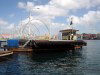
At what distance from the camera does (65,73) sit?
39531 millimetres

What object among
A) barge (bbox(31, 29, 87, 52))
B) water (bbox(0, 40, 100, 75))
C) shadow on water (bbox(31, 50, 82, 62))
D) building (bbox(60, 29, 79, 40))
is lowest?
water (bbox(0, 40, 100, 75))

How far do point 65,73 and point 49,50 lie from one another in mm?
49166

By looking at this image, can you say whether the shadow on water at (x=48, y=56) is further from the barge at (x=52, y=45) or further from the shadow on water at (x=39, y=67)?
the barge at (x=52, y=45)

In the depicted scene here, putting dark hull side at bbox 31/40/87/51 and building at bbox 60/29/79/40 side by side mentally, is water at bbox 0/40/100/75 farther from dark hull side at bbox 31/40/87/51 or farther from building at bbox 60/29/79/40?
building at bbox 60/29/79/40

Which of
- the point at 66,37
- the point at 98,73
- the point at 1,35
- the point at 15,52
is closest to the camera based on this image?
the point at 98,73

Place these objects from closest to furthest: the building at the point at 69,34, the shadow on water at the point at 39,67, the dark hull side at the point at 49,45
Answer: the shadow on water at the point at 39,67
the dark hull side at the point at 49,45
the building at the point at 69,34

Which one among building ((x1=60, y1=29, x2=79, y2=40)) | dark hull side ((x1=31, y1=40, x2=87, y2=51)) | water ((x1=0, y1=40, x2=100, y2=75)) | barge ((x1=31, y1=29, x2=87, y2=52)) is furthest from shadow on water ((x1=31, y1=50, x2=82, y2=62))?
Result: building ((x1=60, y1=29, x2=79, y2=40))

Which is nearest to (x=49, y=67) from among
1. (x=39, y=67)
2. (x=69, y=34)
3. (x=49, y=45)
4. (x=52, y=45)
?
(x=39, y=67)

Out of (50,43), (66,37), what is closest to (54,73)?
(50,43)

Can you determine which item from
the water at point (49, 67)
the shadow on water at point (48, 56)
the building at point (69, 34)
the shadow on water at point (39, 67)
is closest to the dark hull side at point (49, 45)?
the shadow on water at point (48, 56)

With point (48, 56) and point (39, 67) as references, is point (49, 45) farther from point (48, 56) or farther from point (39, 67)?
point (39, 67)

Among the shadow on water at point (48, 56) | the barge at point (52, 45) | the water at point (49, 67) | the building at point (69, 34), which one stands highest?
the building at point (69, 34)

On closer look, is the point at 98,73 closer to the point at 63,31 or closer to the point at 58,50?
the point at 58,50

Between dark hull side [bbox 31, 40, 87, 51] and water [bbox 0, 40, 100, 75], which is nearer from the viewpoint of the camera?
water [bbox 0, 40, 100, 75]
